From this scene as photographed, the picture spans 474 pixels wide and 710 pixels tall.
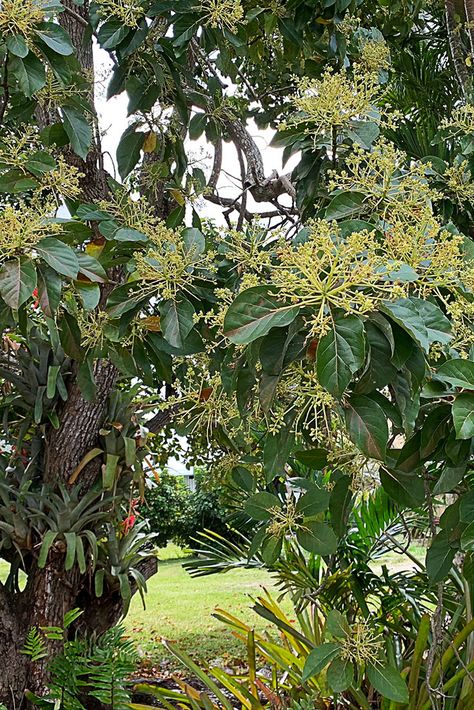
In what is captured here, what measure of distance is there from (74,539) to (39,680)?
44 centimetres

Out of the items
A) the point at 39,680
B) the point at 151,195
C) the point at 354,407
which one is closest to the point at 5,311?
the point at 354,407

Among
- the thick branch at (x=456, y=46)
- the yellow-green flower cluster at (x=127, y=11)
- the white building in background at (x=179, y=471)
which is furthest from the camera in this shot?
the white building in background at (x=179, y=471)

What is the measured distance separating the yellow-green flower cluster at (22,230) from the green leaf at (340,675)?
0.89 meters

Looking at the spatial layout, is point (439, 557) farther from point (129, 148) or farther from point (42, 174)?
point (129, 148)

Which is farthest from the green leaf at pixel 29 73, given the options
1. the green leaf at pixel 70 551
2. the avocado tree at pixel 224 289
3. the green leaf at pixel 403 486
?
the green leaf at pixel 70 551

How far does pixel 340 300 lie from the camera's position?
2.37ft

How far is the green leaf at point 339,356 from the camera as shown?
734 millimetres

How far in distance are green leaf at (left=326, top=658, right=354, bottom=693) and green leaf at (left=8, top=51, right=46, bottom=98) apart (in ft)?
3.70

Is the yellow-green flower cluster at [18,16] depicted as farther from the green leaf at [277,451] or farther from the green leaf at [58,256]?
the green leaf at [277,451]

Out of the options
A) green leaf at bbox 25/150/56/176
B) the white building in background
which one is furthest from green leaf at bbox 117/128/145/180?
the white building in background

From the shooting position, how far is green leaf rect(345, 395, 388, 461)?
843mm

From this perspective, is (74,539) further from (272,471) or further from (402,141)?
(402,141)

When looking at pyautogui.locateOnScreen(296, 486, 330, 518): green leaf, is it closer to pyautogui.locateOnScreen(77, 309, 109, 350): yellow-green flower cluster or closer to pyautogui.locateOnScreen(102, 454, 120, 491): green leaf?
pyautogui.locateOnScreen(77, 309, 109, 350): yellow-green flower cluster

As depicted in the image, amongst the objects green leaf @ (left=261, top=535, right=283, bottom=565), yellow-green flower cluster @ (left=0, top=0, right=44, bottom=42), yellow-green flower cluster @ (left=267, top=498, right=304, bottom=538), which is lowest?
green leaf @ (left=261, top=535, right=283, bottom=565)
